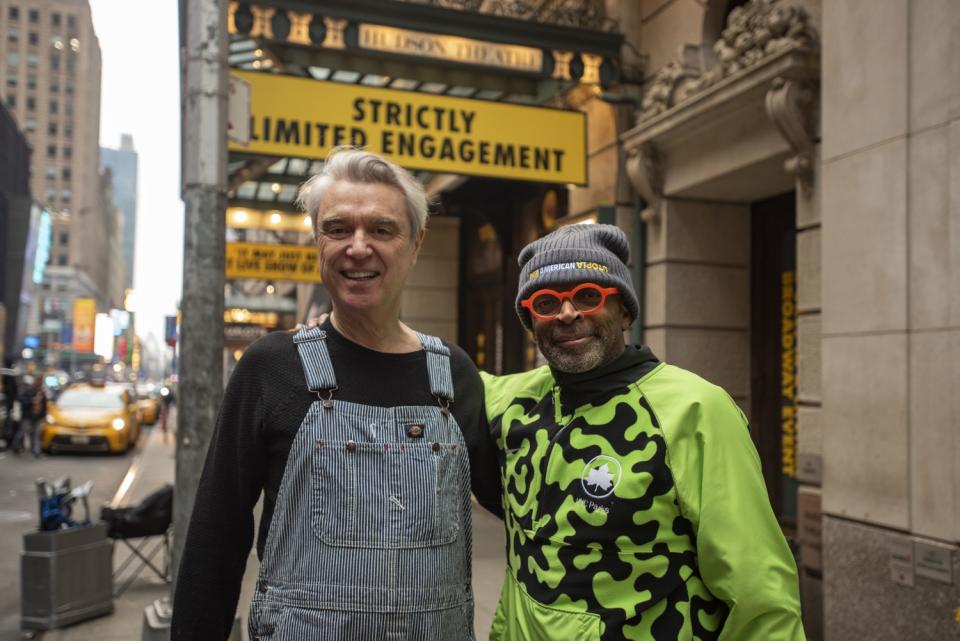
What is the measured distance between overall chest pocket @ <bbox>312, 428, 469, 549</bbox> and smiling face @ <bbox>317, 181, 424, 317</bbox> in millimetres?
381

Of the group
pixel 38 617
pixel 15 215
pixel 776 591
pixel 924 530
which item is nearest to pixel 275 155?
pixel 38 617

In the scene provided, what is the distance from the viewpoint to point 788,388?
7.72 m

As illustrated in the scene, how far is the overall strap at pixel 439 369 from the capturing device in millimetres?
2295

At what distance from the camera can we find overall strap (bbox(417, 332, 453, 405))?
7.53ft

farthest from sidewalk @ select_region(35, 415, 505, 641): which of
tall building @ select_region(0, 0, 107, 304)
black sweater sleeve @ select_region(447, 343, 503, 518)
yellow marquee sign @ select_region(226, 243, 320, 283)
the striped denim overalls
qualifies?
tall building @ select_region(0, 0, 107, 304)

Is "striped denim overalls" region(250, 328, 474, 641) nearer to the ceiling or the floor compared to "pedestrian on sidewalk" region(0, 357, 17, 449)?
A: nearer to the ceiling

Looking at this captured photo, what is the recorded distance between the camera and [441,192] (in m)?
13.6

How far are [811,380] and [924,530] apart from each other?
1.62 meters

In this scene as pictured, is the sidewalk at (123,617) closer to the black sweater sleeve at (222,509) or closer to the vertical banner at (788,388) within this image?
the black sweater sleeve at (222,509)

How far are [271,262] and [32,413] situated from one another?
27.3 feet

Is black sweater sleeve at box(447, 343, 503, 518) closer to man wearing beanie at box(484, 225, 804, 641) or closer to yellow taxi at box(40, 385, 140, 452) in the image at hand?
man wearing beanie at box(484, 225, 804, 641)

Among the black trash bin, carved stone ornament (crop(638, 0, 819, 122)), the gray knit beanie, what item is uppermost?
carved stone ornament (crop(638, 0, 819, 122))

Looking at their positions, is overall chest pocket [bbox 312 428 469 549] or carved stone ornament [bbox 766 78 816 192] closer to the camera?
overall chest pocket [bbox 312 428 469 549]

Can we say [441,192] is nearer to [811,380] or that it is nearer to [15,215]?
[811,380]
